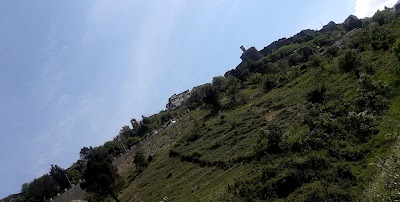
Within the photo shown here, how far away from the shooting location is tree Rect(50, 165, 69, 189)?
12756cm

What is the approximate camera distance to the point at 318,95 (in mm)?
60062

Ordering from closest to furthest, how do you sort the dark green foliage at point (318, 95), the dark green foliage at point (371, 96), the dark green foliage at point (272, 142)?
the dark green foliage at point (371, 96) < the dark green foliage at point (272, 142) < the dark green foliage at point (318, 95)

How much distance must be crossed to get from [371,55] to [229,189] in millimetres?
39514

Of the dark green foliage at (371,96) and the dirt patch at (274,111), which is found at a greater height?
the dirt patch at (274,111)

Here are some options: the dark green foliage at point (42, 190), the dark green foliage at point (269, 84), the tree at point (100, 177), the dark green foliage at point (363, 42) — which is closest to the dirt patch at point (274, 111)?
the dark green foliage at point (269, 84)

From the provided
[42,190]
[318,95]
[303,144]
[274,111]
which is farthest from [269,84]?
[42,190]

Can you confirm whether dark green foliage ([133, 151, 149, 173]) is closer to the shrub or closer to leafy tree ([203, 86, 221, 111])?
leafy tree ([203, 86, 221, 111])

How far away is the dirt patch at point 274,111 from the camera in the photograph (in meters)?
65.3

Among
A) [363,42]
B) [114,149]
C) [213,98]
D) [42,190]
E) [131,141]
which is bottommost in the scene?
[363,42]

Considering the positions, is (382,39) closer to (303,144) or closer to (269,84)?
(269,84)

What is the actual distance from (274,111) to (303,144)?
76.4ft

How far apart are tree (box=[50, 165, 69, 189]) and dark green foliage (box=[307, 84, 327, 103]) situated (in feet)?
295

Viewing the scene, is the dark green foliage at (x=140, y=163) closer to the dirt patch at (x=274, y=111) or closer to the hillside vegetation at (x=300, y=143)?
the hillside vegetation at (x=300, y=143)

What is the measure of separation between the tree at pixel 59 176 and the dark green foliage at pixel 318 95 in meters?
89.9
